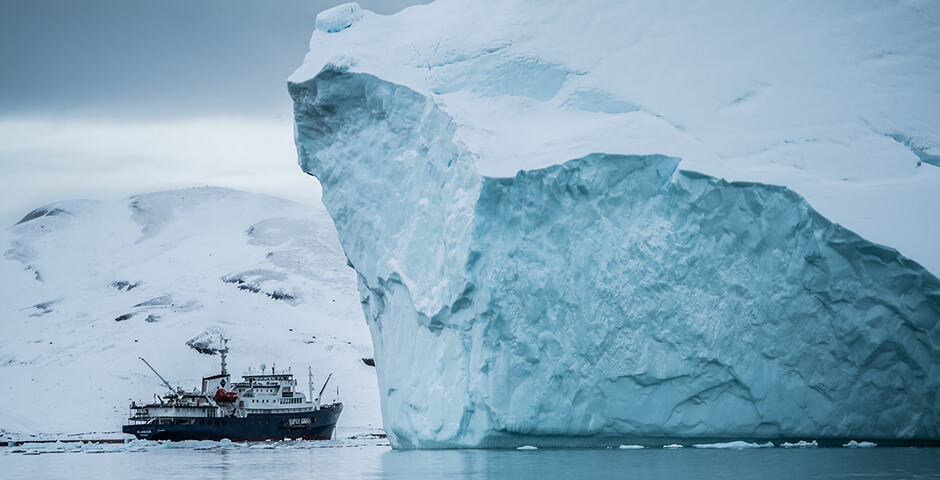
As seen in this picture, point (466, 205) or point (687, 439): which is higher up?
point (466, 205)

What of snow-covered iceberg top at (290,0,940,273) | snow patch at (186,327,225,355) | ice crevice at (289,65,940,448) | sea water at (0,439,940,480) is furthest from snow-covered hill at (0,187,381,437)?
ice crevice at (289,65,940,448)

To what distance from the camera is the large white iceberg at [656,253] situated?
1745 cm

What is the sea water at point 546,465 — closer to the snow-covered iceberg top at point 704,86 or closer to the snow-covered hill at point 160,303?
the snow-covered iceberg top at point 704,86

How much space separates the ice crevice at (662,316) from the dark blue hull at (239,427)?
19211 millimetres

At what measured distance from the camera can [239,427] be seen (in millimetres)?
36094

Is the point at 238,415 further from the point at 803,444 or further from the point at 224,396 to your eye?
the point at 803,444

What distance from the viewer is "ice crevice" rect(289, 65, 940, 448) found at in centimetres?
1744

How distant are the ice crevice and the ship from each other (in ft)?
63.2

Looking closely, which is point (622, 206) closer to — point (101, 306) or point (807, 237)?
point (807, 237)

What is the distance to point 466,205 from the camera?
18.1 metres

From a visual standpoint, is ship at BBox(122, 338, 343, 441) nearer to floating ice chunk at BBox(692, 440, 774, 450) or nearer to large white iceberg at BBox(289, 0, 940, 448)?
large white iceberg at BBox(289, 0, 940, 448)

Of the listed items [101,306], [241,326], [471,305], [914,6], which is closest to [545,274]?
[471,305]

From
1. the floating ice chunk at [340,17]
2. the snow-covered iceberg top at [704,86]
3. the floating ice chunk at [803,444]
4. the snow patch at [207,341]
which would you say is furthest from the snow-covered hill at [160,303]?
the floating ice chunk at [803,444]

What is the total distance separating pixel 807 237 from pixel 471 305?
17.8 feet
